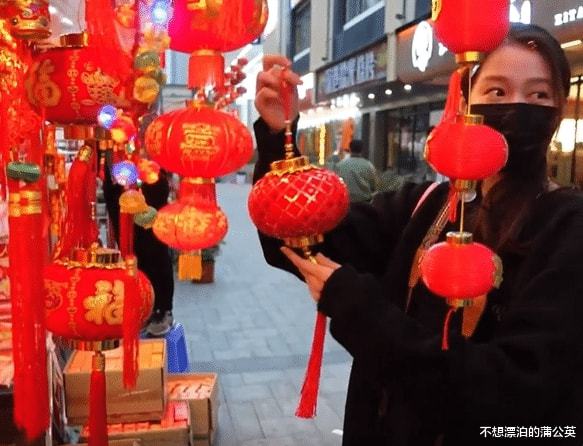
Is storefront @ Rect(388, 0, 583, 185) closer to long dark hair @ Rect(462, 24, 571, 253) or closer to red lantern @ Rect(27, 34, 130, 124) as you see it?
long dark hair @ Rect(462, 24, 571, 253)

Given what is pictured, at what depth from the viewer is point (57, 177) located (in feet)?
4.84

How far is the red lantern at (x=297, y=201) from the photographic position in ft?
3.60

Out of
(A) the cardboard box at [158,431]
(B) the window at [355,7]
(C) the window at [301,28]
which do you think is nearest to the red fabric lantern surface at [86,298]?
(A) the cardboard box at [158,431]

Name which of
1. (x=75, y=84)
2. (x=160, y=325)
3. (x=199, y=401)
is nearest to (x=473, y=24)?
(x=75, y=84)

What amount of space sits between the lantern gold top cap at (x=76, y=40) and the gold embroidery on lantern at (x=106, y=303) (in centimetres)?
48

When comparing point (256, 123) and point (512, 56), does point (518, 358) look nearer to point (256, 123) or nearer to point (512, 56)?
point (512, 56)

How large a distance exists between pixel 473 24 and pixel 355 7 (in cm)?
1381

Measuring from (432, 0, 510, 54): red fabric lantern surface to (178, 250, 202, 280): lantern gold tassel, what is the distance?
0.83 metres

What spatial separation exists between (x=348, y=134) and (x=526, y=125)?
12021 mm

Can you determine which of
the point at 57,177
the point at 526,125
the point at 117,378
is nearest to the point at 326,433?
the point at 117,378

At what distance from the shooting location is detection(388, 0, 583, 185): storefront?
459cm

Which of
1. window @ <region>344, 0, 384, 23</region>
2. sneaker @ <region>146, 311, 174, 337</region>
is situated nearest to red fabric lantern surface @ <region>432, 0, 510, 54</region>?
sneaker @ <region>146, 311, 174, 337</region>

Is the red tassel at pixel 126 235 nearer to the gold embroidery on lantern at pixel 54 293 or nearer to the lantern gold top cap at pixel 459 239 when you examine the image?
the gold embroidery on lantern at pixel 54 293

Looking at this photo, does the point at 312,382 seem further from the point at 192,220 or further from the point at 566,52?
the point at 566,52
